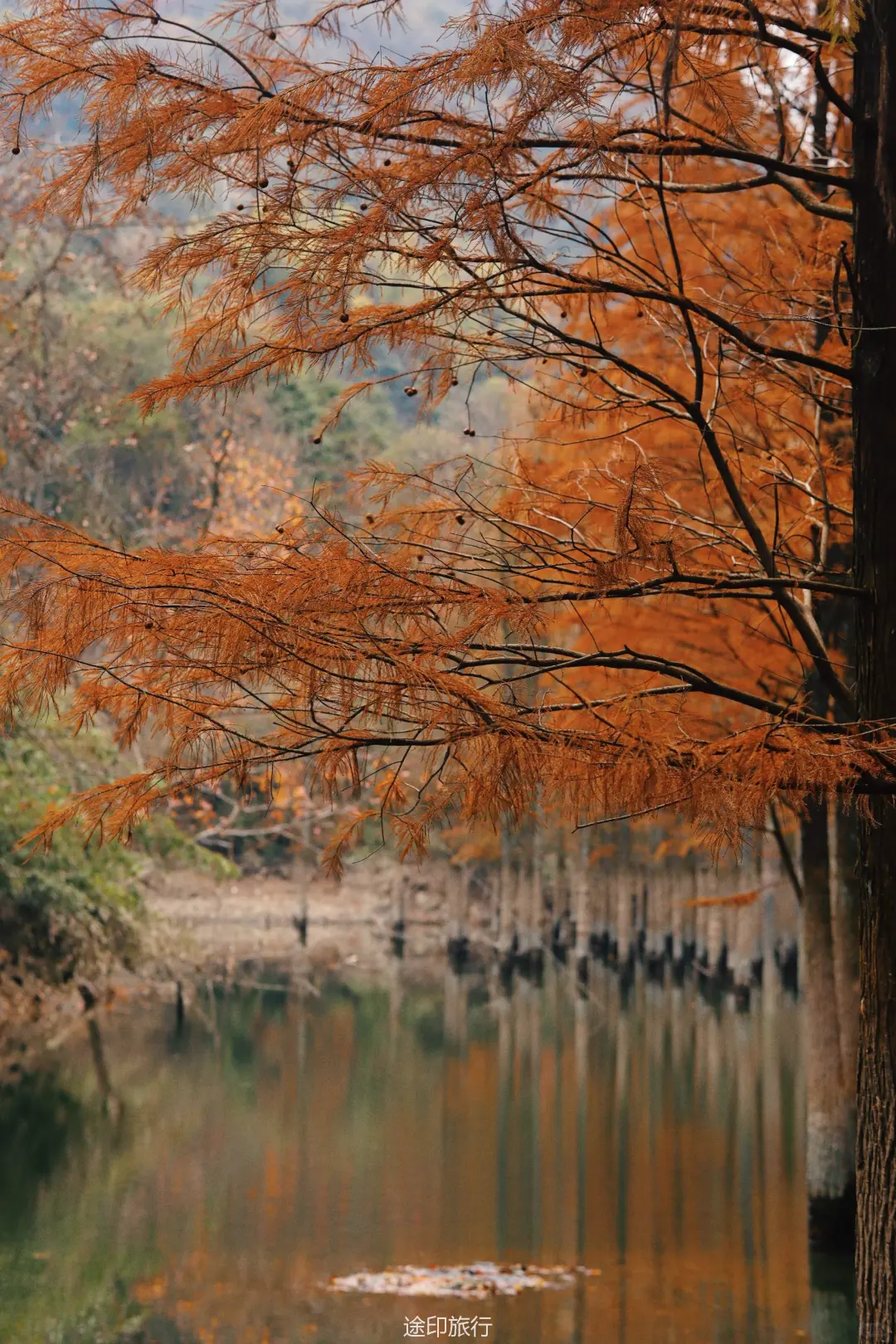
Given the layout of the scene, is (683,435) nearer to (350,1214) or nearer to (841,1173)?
(841,1173)

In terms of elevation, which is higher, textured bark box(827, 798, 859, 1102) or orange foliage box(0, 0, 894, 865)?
orange foliage box(0, 0, 894, 865)

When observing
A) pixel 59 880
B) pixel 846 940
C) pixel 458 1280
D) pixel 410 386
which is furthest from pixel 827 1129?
pixel 59 880

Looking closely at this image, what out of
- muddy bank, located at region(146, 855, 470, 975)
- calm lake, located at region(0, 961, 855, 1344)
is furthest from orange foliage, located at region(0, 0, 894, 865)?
muddy bank, located at region(146, 855, 470, 975)

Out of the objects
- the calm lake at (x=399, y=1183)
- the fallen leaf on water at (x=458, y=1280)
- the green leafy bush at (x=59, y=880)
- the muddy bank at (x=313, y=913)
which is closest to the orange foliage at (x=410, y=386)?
the calm lake at (x=399, y=1183)

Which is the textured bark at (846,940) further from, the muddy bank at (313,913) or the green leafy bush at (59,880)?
the muddy bank at (313,913)

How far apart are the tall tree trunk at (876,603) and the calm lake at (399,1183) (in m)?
4.63

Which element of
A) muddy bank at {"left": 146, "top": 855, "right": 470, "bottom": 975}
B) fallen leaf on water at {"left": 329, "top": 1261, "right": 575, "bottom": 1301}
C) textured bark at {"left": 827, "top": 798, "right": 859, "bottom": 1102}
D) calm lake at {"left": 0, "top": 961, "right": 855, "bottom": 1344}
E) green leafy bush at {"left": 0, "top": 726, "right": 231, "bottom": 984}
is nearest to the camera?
calm lake at {"left": 0, "top": 961, "right": 855, "bottom": 1344}

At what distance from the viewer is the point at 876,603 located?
5.34 metres

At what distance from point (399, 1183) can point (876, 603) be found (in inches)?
387

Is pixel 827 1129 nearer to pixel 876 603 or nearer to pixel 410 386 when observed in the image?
pixel 876 603

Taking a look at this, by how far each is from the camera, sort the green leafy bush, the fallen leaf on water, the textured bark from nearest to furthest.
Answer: the fallen leaf on water, the textured bark, the green leafy bush

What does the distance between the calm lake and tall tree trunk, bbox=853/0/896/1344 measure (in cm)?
463

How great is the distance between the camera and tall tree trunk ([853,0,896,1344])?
16.8ft

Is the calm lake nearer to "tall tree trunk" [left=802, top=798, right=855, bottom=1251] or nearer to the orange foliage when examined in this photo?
"tall tree trunk" [left=802, top=798, right=855, bottom=1251]
